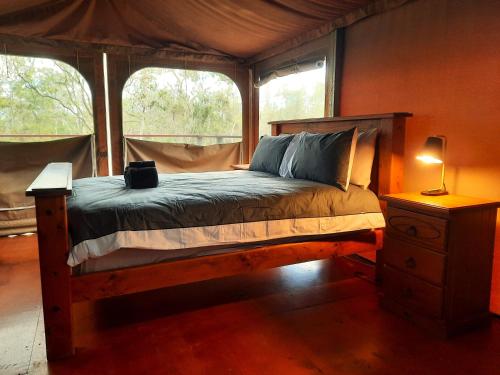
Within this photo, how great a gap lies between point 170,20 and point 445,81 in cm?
261

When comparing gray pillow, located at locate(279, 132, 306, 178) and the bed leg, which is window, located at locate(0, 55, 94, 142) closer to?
gray pillow, located at locate(279, 132, 306, 178)

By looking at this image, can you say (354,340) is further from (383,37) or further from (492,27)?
(383,37)

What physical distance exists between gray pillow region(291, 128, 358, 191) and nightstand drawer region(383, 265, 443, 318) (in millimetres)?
600

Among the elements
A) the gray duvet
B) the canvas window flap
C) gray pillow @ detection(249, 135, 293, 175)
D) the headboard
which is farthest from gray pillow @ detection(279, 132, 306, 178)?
the canvas window flap

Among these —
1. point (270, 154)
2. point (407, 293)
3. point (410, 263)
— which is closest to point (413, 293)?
point (407, 293)

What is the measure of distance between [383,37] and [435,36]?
1.58ft

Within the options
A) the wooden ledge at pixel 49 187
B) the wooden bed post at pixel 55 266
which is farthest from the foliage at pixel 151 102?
the wooden bed post at pixel 55 266

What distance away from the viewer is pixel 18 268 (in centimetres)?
277

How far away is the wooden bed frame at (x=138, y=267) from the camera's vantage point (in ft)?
5.23

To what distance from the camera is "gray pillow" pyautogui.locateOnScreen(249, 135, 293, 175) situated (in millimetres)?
3049

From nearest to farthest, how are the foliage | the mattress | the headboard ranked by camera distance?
the mattress < the headboard < the foliage

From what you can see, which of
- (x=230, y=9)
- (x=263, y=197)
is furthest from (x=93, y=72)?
(x=263, y=197)

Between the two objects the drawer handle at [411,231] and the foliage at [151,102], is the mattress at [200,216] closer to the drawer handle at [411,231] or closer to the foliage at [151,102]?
the drawer handle at [411,231]

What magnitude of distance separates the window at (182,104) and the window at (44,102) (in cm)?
65
